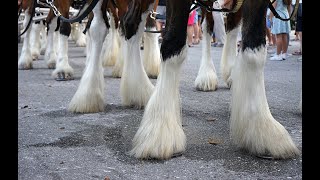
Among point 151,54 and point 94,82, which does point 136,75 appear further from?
point 151,54

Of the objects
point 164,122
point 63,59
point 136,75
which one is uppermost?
point 63,59

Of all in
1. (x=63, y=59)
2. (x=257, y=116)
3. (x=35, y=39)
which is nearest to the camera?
(x=257, y=116)

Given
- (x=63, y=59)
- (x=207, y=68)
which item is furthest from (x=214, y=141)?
(x=63, y=59)

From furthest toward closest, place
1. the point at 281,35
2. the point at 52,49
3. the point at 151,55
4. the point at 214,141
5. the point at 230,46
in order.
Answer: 1. the point at 281,35
2. the point at 52,49
3. the point at 151,55
4. the point at 230,46
5. the point at 214,141

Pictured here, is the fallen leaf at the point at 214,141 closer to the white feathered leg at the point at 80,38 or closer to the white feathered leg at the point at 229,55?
the white feathered leg at the point at 229,55

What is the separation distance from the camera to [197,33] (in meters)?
17.6

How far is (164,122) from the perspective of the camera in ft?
10.4

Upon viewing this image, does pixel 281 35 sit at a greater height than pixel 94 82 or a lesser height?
greater

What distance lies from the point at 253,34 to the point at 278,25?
25.5 feet

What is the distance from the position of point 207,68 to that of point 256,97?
9.71ft

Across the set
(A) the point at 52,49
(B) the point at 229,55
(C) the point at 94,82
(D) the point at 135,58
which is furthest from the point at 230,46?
(A) the point at 52,49

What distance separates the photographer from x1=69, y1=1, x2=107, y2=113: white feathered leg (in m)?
4.77

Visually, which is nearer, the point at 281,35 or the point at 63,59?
the point at 63,59
